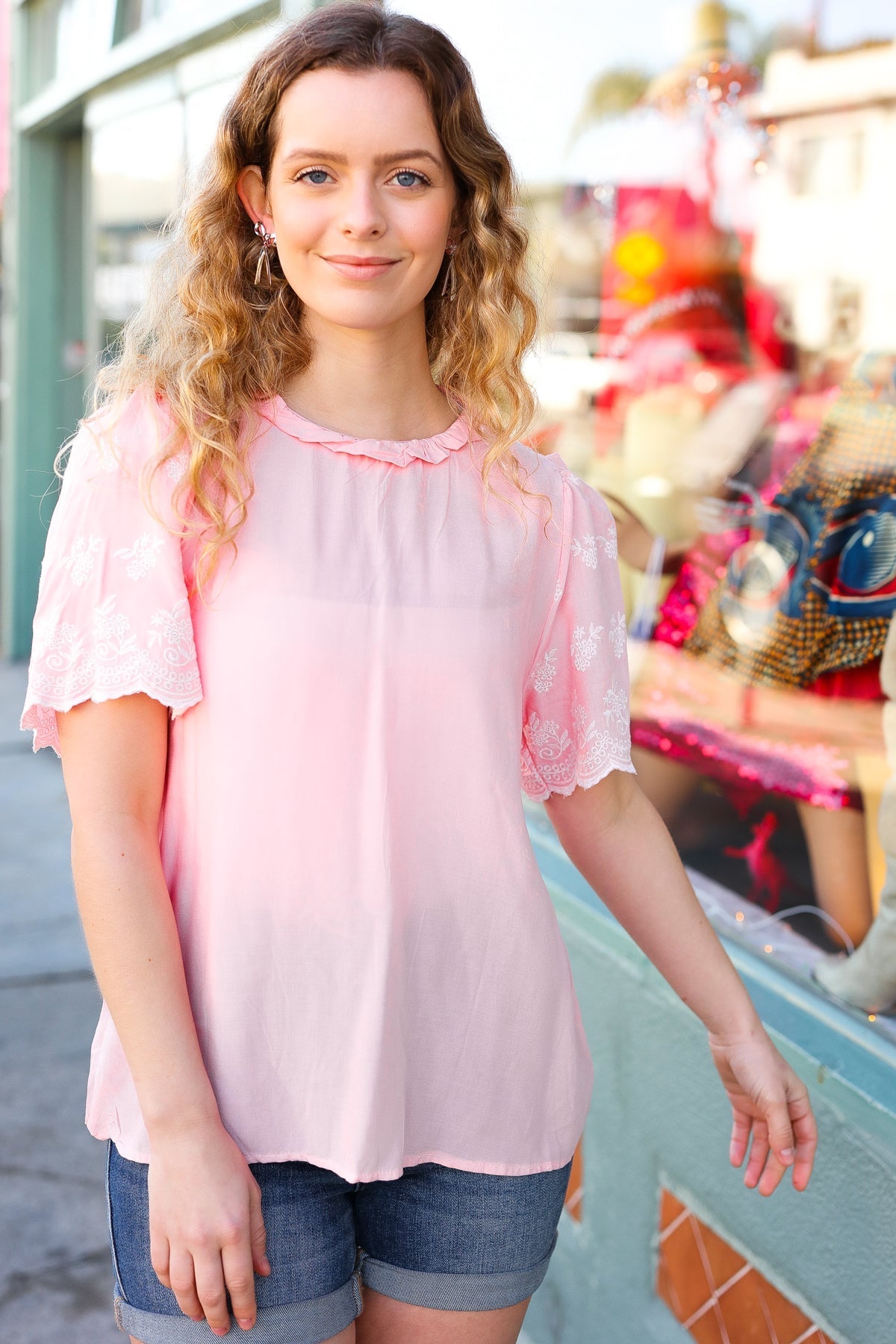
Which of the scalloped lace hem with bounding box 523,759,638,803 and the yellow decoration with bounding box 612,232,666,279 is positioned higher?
the yellow decoration with bounding box 612,232,666,279

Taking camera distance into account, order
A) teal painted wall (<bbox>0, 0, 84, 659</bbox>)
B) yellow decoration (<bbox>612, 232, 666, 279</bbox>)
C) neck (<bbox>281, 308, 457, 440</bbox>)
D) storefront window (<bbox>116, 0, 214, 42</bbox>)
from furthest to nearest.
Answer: teal painted wall (<bbox>0, 0, 84, 659</bbox>) < storefront window (<bbox>116, 0, 214, 42</bbox>) < yellow decoration (<bbox>612, 232, 666, 279</bbox>) < neck (<bbox>281, 308, 457, 440</bbox>)

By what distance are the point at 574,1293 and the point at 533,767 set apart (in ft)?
4.83

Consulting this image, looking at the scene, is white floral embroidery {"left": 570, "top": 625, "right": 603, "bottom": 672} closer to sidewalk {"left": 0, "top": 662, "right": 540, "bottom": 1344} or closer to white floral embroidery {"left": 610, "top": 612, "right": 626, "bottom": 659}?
white floral embroidery {"left": 610, "top": 612, "right": 626, "bottom": 659}

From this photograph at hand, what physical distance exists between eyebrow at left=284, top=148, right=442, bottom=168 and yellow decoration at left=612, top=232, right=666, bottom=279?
6.22 feet

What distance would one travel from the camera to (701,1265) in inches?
87.7

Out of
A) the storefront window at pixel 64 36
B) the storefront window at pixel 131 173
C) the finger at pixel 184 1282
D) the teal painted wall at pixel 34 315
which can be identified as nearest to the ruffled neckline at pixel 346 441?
the finger at pixel 184 1282

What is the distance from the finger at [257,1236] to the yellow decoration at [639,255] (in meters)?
2.44

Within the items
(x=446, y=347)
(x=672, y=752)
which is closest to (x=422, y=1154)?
(x=446, y=347)

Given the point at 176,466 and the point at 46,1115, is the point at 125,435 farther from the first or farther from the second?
the point at 46,1115

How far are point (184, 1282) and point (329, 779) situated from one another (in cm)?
46

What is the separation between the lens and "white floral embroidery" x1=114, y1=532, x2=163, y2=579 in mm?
1201

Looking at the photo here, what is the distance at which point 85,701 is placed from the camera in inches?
47.3

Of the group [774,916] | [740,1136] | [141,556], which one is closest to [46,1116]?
[774,916]

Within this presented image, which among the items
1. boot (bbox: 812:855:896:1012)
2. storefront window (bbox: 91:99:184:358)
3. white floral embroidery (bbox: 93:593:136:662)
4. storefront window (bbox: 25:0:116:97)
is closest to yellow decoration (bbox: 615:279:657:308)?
boot (bbox: 812:855:896:1012)
